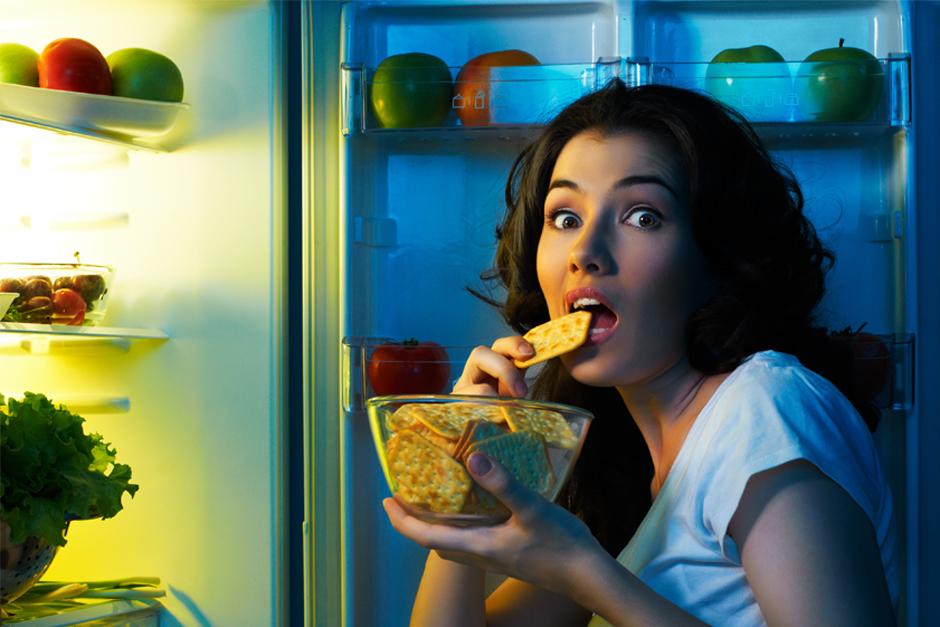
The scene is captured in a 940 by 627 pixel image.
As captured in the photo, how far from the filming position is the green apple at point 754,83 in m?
1.45

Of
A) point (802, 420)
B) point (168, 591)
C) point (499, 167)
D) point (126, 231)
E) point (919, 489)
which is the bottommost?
point (168, 591)

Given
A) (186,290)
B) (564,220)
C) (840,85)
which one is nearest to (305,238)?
(186,290)

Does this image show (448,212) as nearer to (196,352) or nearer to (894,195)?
(196,352)

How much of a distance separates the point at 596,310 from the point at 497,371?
14 cm

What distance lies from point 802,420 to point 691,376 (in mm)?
251

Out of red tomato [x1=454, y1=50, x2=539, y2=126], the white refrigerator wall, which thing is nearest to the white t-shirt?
red tomato [x1=454, y1=50, x2=539, y2=126]

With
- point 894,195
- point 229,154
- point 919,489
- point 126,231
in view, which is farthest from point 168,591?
point 894,195

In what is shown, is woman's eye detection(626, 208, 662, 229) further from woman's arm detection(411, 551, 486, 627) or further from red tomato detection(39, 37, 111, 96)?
red tomato detection(39, 37, 111, 96)

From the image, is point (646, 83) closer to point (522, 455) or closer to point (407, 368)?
point (407, 368)

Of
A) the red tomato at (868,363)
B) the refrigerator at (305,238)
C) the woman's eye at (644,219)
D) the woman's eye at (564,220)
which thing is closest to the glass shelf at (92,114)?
the refrigerator at (305,238)

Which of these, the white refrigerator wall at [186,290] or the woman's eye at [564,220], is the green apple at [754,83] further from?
the white refrigerator wall at [186,290]

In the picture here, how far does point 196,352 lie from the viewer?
1577 mm

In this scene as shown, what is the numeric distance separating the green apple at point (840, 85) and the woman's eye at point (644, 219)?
43 cm

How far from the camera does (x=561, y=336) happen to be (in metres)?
1.13
